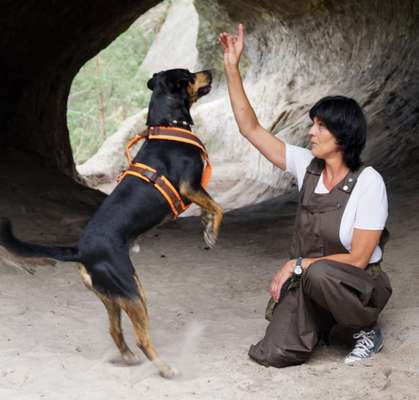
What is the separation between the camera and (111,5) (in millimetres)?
10406

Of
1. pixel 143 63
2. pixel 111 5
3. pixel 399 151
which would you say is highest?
pixel 111 5

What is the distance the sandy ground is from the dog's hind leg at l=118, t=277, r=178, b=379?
7 cm

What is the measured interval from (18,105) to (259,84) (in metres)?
7.15

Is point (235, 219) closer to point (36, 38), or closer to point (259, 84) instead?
point (36, 38)

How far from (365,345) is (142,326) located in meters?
1.27

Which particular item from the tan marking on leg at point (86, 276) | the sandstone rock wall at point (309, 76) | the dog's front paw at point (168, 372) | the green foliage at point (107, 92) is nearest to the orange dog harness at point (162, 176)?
the tan marking on leg at point (86, 276)

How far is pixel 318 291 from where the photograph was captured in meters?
3.72

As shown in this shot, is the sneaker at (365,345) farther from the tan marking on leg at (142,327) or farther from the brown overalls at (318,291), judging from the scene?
the tan marking on leg at (142,327)

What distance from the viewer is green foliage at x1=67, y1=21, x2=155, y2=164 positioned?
32.3 m

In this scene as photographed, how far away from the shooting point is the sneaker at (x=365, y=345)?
392cm

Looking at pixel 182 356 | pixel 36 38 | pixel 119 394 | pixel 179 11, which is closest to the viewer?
pixel 119 394

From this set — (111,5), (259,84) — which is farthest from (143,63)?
(111,5)

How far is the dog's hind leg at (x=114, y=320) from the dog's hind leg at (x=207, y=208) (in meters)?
0.70

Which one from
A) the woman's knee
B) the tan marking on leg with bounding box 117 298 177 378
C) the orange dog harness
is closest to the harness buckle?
the orange dog harness
